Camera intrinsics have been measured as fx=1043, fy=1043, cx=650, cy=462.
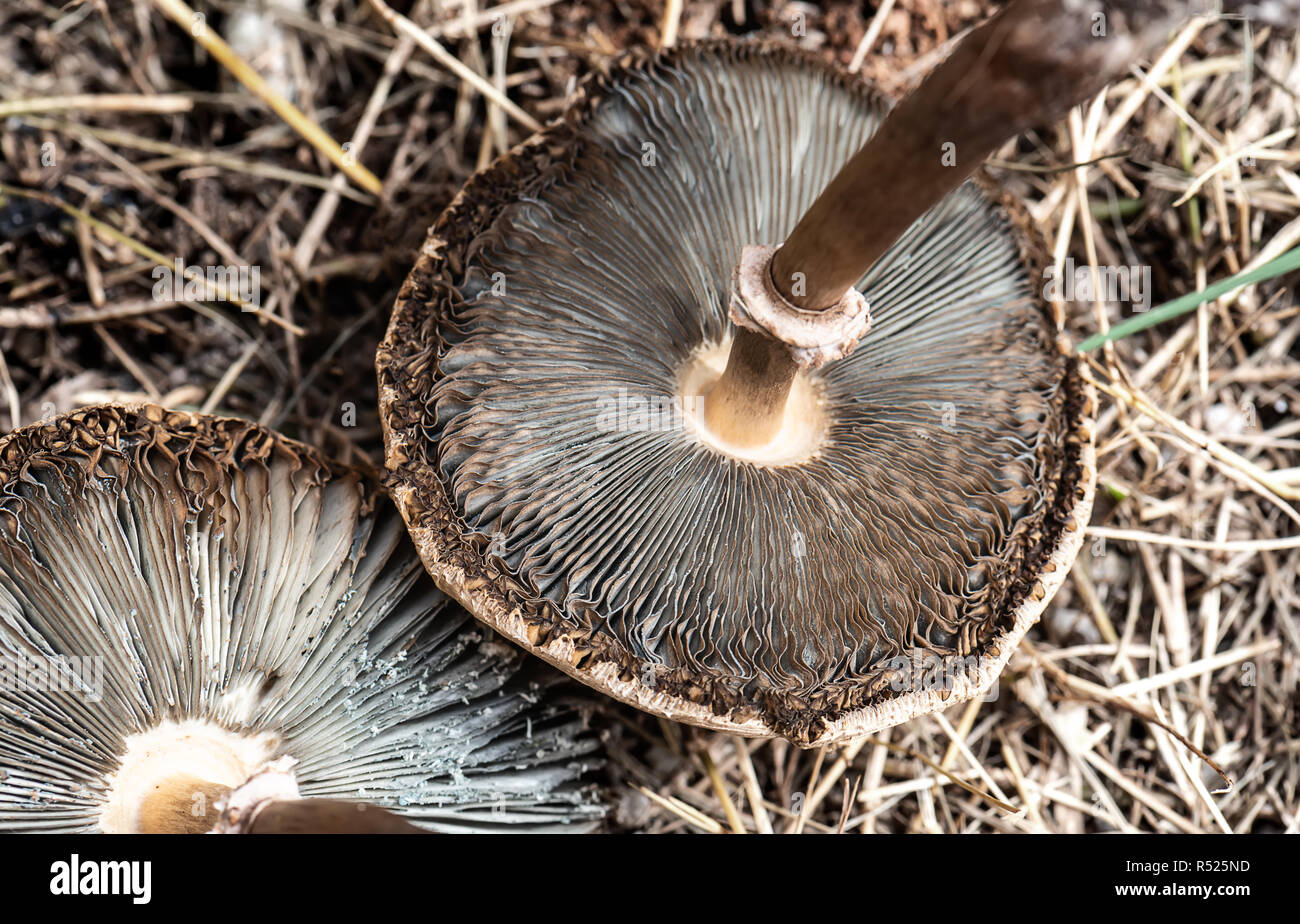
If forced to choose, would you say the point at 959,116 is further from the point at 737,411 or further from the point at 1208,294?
the point at 1208,294

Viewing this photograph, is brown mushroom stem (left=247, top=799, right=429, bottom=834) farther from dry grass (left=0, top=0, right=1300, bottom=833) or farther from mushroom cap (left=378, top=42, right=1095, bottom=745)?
dry grass (left=0, top=0, right=1300, bottom=833)

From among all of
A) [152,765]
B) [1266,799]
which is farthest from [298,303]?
[1266,799]

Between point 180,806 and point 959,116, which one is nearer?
point 959,116

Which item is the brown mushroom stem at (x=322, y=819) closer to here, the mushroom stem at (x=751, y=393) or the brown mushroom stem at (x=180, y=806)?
the brown mushroom stem at (x=180, y=806)

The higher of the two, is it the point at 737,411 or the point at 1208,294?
the point at 1208,294

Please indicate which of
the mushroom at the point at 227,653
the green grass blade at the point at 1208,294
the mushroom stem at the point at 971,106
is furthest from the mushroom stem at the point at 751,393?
the green grass blade at the point at 1208,294

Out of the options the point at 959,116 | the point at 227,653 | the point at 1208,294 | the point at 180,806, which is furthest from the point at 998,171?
the point at 180,806
